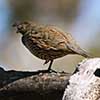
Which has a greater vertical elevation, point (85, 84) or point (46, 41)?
point (85, 84)

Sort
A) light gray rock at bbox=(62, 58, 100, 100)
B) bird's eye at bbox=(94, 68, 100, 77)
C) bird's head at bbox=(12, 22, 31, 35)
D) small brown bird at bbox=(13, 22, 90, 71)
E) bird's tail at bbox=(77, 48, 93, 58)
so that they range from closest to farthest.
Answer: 1. light gray rock at bbox=(62, 58, 100, 100)
2. bird's eye at bbox=(94, 68, 100, 77)
3. bird's tail at bbox=(77, 48, 93, 58)
4. small brown bird at bbox=(13, 22, 90, 71)
5. bird's head at bbox=(12, 22, 31, 35)

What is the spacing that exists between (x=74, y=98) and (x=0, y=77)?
2.31ft

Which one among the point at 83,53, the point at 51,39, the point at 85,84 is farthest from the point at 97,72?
the point at 51,39

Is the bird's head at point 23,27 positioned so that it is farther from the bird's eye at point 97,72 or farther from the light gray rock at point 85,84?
the bird's eye at point 97,72

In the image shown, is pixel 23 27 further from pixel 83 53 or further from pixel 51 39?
pixel 83 53

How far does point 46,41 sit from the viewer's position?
4797 millimetres

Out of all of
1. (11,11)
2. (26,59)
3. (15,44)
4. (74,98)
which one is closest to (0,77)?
(74,98)

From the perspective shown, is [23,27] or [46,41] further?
[23,27]

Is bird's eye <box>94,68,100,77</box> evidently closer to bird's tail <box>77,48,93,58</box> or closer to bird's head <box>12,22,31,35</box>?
bird's tail <box>77,48,93,58</box>

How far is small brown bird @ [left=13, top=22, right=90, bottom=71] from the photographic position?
4.62 meters

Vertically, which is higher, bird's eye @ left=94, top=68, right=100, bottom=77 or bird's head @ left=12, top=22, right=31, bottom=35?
bird's eye @ left=94, top=68, right=100, bottom=77

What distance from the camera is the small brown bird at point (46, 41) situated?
4617mm

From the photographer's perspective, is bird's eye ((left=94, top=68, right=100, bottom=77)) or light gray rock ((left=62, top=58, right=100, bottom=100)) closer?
light gray rock ((left=62, top=58, right=100, bottom=100))

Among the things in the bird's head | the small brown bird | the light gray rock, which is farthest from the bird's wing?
the light gray rock
